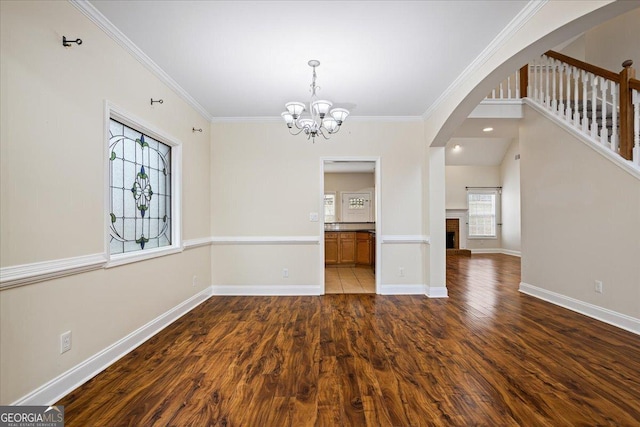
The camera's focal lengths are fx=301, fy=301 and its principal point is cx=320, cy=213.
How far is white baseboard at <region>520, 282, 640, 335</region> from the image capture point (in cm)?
305

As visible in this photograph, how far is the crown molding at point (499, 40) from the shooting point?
2.15 meters

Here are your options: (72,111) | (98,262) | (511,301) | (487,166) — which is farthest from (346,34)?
(487,166)

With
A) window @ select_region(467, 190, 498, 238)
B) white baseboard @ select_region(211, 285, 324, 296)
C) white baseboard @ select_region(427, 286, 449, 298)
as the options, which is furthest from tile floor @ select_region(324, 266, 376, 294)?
window @ select_region(467, 190, 498, 238)

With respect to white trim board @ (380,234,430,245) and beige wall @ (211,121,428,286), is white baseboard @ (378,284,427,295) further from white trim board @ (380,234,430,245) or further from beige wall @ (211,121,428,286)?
white trim board @ (380,234,430,245)

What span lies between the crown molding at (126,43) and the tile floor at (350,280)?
3455 millimetres

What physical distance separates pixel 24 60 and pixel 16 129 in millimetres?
408

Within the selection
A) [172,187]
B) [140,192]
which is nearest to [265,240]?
[172,187]

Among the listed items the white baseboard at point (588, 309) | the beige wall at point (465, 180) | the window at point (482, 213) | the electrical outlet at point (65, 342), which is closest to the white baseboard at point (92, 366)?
the electrical outlet at point (65, 342)

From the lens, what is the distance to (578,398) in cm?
192

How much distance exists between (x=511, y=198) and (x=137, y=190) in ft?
32.5

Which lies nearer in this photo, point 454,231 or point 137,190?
point 137,190

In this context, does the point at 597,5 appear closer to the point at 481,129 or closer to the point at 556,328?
the point at 556,328

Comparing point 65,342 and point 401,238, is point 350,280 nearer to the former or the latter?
point 401,238

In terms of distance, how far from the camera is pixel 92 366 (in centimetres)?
219
